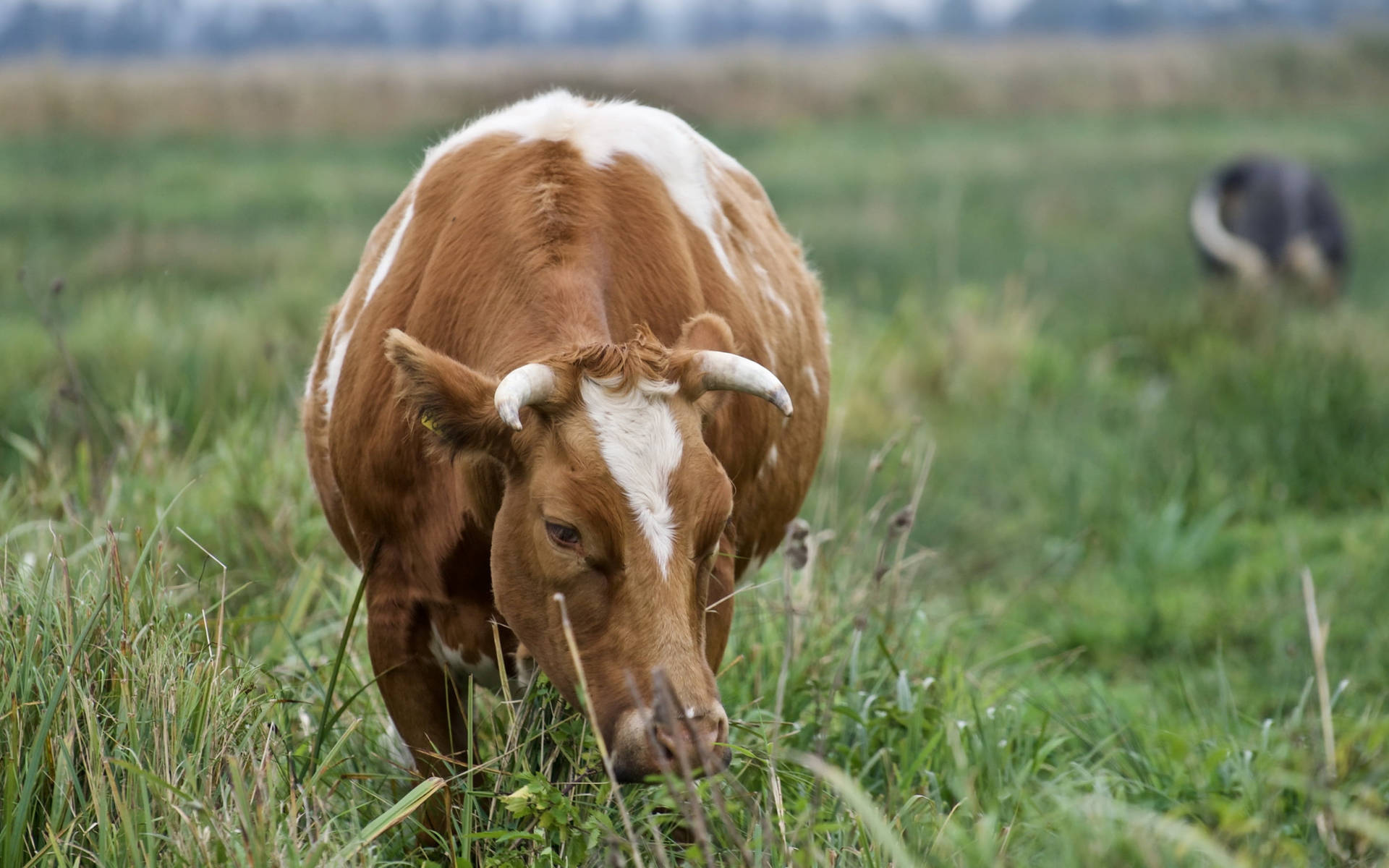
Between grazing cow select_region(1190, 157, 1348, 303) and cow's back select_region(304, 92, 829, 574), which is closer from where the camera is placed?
cow's back select_region(304, 92, 829, 574)

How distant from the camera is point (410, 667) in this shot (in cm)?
314

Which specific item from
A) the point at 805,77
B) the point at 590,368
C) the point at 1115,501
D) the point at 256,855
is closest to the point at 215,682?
the point at 256,855

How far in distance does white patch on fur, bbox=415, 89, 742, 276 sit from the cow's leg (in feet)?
3.77

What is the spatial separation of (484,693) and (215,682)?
0.97 m

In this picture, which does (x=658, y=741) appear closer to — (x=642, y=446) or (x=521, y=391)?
A: (x=642, y=446)

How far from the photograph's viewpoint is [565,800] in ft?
8.50

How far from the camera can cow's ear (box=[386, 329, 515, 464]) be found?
2.51 metres

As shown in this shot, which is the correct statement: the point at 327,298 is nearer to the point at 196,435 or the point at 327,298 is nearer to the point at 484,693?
the point at 196,435

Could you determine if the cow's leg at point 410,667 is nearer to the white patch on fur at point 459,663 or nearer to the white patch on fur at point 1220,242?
the white patch on fur at point 459,663

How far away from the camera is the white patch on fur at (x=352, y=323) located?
10.9ft

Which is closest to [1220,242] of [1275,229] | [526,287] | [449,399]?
[1275,229]

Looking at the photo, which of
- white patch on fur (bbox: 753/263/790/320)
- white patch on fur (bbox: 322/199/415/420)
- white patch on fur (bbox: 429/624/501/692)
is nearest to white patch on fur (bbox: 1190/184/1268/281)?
white patch on fur (bbox: 753/263/790/320)

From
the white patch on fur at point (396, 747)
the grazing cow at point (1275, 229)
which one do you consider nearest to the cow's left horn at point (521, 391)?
the white patch on fur at point (396, 747)

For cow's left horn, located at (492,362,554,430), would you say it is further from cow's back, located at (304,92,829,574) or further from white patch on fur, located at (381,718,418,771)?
white patch on fur, located at (381,718,418,771)
